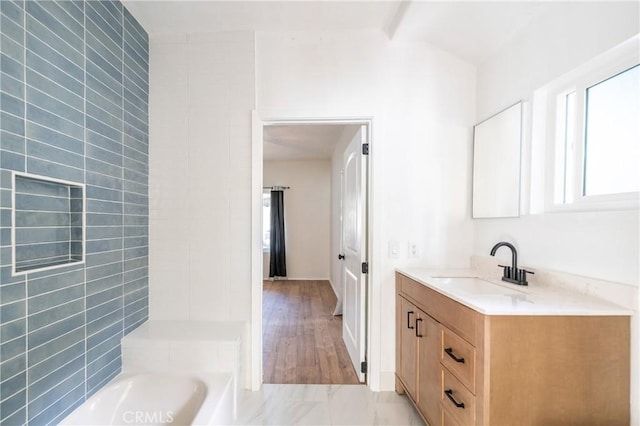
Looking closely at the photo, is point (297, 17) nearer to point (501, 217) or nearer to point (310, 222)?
point (501, 217)

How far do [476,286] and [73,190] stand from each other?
7.50ft

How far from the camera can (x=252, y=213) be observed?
6.73 feet

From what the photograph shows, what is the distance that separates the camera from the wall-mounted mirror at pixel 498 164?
1.71 metres

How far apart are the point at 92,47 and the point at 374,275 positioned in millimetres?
2176

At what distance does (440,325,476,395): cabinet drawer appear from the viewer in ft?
3.83

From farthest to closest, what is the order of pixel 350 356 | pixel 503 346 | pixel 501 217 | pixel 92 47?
pixel 350 356 → pixel 501 217 → pixel 92 47 → pixel 503 346

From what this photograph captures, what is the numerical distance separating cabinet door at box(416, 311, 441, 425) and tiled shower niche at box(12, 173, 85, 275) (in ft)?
6.11

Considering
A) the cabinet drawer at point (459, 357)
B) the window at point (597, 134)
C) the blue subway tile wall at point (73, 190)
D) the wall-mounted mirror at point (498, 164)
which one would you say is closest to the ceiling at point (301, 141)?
the wall-mounted mirror at point (498, 164)

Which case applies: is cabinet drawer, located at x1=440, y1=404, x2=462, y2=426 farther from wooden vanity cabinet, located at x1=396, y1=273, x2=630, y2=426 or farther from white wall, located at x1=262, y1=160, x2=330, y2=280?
white wall, located at x1=262, y1=160, x2=330, y2=280

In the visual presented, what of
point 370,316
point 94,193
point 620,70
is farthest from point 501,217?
point 94,193

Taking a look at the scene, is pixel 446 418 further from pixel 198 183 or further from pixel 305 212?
pixel 305 212

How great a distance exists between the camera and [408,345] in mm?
1813

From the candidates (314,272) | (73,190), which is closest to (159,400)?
(73,190)

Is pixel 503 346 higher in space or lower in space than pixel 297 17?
lower
